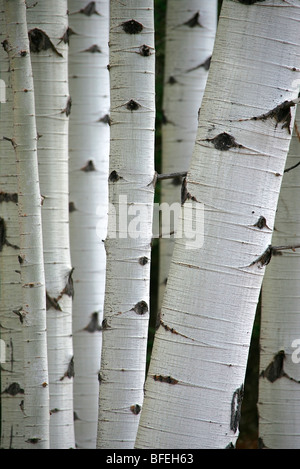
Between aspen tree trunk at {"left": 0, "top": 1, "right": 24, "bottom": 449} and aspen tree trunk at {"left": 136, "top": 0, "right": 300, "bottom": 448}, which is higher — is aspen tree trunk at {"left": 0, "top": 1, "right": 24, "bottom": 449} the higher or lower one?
the lower one

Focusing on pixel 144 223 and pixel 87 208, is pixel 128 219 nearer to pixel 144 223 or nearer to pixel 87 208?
pixel 144 223

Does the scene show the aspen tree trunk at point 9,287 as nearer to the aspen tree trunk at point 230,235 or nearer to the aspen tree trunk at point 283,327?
the aspen tree trunk at point 283,327

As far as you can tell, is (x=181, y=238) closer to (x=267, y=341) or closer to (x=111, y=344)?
(x=111, y=344)

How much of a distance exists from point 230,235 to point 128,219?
85 cm

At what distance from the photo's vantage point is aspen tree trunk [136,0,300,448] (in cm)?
Result: 138

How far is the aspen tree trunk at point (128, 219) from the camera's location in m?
2.13

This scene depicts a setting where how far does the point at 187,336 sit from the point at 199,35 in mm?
3216

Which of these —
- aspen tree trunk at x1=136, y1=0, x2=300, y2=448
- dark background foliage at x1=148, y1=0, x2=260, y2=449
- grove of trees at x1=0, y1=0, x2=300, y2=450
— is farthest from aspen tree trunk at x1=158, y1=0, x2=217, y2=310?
aspen tree trunk at x1=136, y1=0, x2=300, y2=448

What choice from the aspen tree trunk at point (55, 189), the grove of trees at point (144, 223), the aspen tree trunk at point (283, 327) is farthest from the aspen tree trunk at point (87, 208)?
the aspen tree trunk at point (283, 327)

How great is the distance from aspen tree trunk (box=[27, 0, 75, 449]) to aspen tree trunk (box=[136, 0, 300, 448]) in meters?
1.27

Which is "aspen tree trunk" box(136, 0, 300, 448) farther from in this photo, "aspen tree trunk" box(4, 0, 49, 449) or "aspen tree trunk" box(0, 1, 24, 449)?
"aspen tree trunk" box(0, 1, 24, 449)

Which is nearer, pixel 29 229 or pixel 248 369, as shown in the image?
pixel 29 229

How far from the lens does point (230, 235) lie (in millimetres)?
1396

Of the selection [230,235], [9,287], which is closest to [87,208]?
[9,287]
